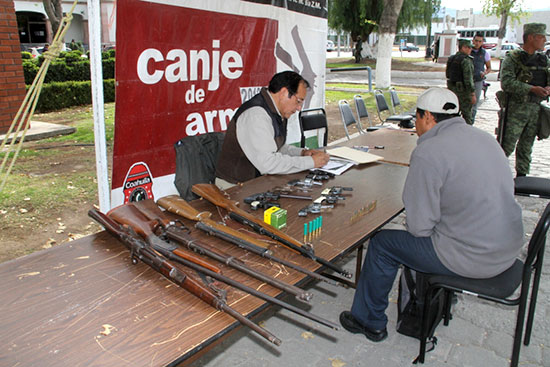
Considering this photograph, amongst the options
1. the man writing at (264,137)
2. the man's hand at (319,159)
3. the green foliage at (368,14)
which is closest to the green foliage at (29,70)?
the man writing at (264,137)

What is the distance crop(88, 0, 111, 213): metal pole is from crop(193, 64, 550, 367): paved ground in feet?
4.60

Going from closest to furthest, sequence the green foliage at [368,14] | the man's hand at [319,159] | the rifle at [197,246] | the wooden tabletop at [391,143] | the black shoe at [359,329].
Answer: the rifle at [197,246], the black shoe at [359,329], the man's hand at [319,159], the wooden tabletop at [391,143], the green foliage at [368,14]

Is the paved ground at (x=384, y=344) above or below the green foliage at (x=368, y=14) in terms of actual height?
below

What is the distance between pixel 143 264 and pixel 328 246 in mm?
838

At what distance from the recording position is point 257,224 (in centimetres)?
215

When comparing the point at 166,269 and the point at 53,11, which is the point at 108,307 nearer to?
the point at 166,269

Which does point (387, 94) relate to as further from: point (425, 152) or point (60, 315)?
point (60, 315)

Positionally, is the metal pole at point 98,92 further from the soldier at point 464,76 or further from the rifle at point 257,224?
the soldier at point 464,76

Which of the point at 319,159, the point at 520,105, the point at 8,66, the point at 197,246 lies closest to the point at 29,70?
the point at 8,66

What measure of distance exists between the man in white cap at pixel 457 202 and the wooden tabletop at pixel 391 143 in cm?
137

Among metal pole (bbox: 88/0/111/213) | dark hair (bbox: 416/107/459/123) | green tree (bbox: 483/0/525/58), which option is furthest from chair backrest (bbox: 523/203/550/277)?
green tree (bbox: 483/0/525/58)

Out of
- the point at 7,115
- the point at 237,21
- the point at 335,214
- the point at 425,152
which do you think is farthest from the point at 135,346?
the point at 7,115

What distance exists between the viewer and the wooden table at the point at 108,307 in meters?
1.31

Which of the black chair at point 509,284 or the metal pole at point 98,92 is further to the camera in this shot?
the metal pole at point 98,92
